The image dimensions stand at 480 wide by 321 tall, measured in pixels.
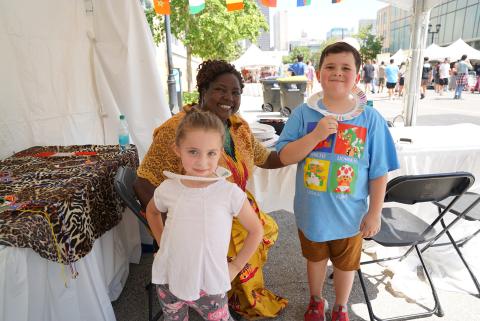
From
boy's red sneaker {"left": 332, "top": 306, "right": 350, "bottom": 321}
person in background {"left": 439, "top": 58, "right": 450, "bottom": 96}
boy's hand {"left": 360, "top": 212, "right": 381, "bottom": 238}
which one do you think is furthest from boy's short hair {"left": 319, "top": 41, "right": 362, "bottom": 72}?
person in background {"left": 439, "top": 58, "right": 450, "bottom": 96}

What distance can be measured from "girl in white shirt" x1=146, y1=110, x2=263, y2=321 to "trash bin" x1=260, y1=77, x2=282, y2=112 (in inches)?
390

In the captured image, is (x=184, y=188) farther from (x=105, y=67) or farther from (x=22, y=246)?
(x=105, y=67)

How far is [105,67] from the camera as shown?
126 inches

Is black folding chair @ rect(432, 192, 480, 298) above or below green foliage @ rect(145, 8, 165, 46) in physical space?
below

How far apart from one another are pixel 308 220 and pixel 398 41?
57.0 meters

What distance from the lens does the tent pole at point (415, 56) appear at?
144 inches

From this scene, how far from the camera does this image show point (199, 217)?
1229mm

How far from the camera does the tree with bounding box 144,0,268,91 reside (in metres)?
11.6

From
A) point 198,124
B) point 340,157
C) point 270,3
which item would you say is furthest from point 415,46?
point 198,124

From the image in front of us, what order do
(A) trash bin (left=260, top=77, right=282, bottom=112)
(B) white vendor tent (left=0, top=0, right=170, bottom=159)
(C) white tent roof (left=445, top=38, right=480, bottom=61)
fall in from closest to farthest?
(B) white vendor tent (left=0, top=0, right=170, bottom=159) < (A) trash bin (left=260, top=77, right=282, bottom=112) < (C) white tent roof (left=445, top=38, right=480, bottom=61)

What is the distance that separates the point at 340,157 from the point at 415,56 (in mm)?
2904

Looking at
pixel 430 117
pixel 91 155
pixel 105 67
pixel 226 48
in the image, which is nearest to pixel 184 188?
pixel 91 155

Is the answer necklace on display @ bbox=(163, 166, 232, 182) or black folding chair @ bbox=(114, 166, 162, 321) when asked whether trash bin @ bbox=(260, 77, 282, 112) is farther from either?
necklace on display @ bbox=(163, 166, 232, 182)

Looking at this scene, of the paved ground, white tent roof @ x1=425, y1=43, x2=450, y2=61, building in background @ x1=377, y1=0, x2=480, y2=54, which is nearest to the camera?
the paved ground
